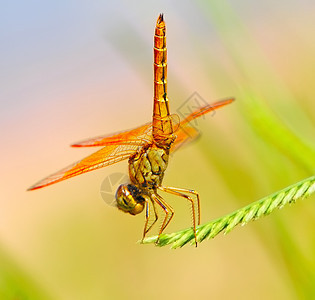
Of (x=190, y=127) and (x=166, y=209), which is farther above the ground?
(x=190, y=127)

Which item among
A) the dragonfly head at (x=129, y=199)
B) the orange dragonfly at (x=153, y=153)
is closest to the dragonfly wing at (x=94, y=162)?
the orange dragonfly at (x=153, y=153)

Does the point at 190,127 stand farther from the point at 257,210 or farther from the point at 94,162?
the point at 257,210

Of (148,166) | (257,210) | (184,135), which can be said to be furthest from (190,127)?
(257,210)

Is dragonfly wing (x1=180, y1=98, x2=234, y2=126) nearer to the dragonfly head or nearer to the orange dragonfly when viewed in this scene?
the orange dragonfly

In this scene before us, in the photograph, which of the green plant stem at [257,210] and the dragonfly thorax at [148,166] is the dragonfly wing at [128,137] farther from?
the green plant stem at [257,210]

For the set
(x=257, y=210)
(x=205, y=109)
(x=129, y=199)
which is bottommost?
(x=257, y=210)

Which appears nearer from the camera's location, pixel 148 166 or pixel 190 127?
pixel 148 166

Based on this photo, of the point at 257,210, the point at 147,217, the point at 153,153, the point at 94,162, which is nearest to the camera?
the point at 257,210
